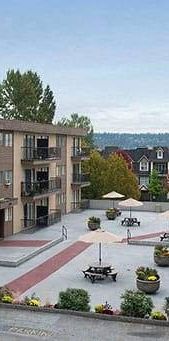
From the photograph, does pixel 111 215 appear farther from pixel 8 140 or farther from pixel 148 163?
pixel 148 163

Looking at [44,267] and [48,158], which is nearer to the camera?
[44,267]

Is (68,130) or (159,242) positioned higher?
(68,130)

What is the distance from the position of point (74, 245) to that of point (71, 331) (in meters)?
16.4

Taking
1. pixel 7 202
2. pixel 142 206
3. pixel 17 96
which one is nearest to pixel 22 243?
pixel 7 202

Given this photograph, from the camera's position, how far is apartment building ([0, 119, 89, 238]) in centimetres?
3500

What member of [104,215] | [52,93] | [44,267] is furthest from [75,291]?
[52,93]

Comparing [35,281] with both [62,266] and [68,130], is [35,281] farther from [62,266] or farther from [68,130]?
[68,130]

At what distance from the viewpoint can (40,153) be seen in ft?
133

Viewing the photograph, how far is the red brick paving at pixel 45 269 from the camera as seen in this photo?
23156 mm

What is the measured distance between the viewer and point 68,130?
47.6 m

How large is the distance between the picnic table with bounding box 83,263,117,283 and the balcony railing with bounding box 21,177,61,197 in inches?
552

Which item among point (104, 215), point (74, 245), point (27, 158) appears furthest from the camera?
point (104, 215)

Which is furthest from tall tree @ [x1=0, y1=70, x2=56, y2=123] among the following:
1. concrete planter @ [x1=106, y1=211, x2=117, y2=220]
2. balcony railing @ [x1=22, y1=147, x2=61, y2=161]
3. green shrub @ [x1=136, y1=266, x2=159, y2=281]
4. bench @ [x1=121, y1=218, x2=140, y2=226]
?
green shrub @ [x1=136, y1=266, x2=159, y2=281]

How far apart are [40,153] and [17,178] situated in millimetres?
4312
